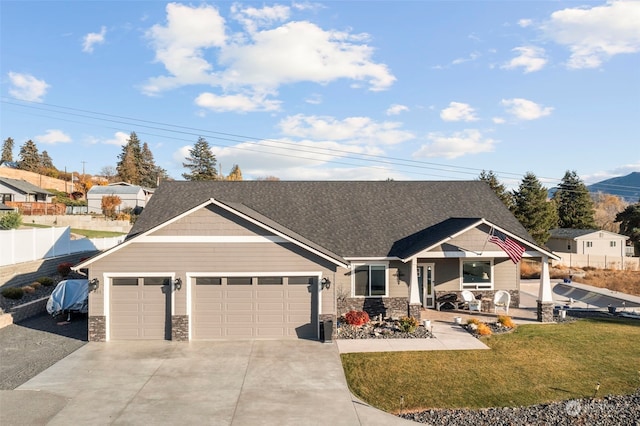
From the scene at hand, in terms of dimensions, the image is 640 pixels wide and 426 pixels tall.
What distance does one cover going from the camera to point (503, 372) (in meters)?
12.1

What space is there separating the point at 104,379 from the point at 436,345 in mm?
10683

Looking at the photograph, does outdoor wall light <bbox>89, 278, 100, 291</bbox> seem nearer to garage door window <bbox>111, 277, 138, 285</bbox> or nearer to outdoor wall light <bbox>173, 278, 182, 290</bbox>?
garage door window <bbox>111, 277, 138, 285</bbox>

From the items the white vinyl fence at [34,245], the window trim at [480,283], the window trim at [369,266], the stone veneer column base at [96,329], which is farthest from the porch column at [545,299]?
the white vinyl fence at [34,245]

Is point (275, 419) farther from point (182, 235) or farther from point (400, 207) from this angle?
point (400, 207)

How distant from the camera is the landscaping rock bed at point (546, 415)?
364 inches

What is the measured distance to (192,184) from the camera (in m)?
24.0

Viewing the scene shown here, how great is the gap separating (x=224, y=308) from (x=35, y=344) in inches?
258

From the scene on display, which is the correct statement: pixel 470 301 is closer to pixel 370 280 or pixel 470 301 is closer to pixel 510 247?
pixel 510 247

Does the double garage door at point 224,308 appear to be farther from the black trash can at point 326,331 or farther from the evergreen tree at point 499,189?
the evergreen tree at point 499,189

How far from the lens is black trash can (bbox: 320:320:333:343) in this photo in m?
14.8

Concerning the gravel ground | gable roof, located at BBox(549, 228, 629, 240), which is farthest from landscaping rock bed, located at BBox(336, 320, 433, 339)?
gable roof, located at BBox(549, 228, 629, 240)

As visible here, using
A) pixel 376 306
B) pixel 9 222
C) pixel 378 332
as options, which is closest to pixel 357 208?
pixel 376 306

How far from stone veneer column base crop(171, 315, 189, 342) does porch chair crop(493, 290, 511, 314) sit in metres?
13.9

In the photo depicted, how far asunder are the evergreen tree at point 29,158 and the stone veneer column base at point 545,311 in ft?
334
